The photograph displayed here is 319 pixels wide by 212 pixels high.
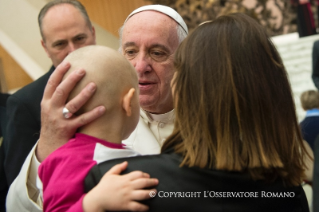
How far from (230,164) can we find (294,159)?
1.03 feet

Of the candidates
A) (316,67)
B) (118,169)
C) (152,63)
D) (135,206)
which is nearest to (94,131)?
(118,169)

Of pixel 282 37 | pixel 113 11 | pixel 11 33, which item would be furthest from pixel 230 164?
pixel 282 37

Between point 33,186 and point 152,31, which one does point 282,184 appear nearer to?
point 33,186

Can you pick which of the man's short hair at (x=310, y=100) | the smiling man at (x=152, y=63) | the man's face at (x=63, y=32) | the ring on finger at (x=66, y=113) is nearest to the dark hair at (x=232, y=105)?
the ring on finger at (x=66, y=113)

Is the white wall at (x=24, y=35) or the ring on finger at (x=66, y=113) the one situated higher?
the ring on finger at (x=66, y=113)

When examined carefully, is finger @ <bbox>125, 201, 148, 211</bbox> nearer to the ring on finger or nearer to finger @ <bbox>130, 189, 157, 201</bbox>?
finger @ <bbox>130, 189, 157, 201</bbox>

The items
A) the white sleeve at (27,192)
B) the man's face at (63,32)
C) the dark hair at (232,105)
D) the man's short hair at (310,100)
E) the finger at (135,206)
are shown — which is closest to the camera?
the finger at (135,206)

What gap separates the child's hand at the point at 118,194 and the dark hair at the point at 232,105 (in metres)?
0.18

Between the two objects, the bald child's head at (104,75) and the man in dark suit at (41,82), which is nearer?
the bald child's head at (104,75)

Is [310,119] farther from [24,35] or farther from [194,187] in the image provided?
[24,35]

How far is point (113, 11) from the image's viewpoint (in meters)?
5.94

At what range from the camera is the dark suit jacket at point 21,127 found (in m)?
2.84

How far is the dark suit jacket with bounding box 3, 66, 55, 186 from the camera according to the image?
2.84 meters

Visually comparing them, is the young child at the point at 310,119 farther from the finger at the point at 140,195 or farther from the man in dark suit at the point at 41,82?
the finger at the point at 140,195
